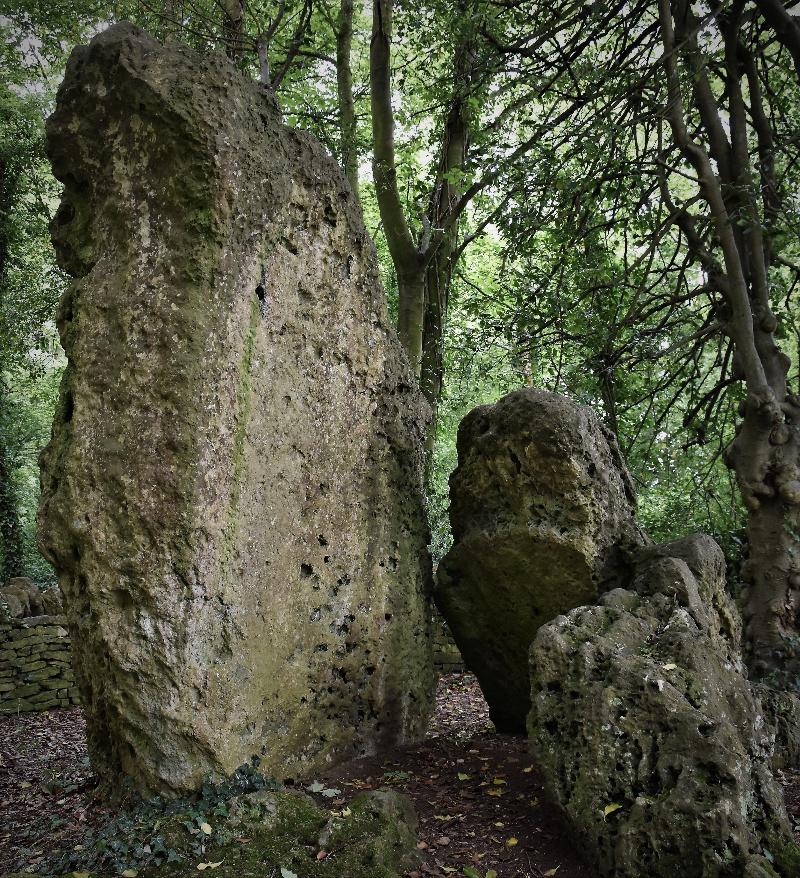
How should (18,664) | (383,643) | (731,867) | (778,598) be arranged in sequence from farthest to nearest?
(18,664)
(778,598)
(383,643)
(731,867)

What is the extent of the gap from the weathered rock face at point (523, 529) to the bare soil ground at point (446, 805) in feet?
2.40

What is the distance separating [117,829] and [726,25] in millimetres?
9145


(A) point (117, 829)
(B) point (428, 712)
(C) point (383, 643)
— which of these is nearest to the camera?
(A) point (117, 829)

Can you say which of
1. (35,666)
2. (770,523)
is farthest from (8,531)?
(770,523)

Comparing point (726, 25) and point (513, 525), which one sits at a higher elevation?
point (726, 25)

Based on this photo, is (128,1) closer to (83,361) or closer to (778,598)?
(83,361)

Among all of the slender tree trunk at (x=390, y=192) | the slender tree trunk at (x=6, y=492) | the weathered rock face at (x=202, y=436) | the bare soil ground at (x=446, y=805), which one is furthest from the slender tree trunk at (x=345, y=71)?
the bare soil ground at (x=446, y=805)

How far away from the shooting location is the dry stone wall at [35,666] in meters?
9.71

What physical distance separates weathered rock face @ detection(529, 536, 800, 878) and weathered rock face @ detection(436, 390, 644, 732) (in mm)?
821

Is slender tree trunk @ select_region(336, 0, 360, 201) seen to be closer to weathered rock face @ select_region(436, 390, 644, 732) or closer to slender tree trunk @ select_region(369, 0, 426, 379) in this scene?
slender tree trunk @ select_region(369, 0, 426, 379)

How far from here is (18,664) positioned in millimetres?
9828

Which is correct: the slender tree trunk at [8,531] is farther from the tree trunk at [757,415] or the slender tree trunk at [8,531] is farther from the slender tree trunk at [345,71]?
the tree trunk at [757,415]

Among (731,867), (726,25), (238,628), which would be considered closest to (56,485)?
(238,628)

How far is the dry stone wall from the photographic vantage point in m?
9.71
